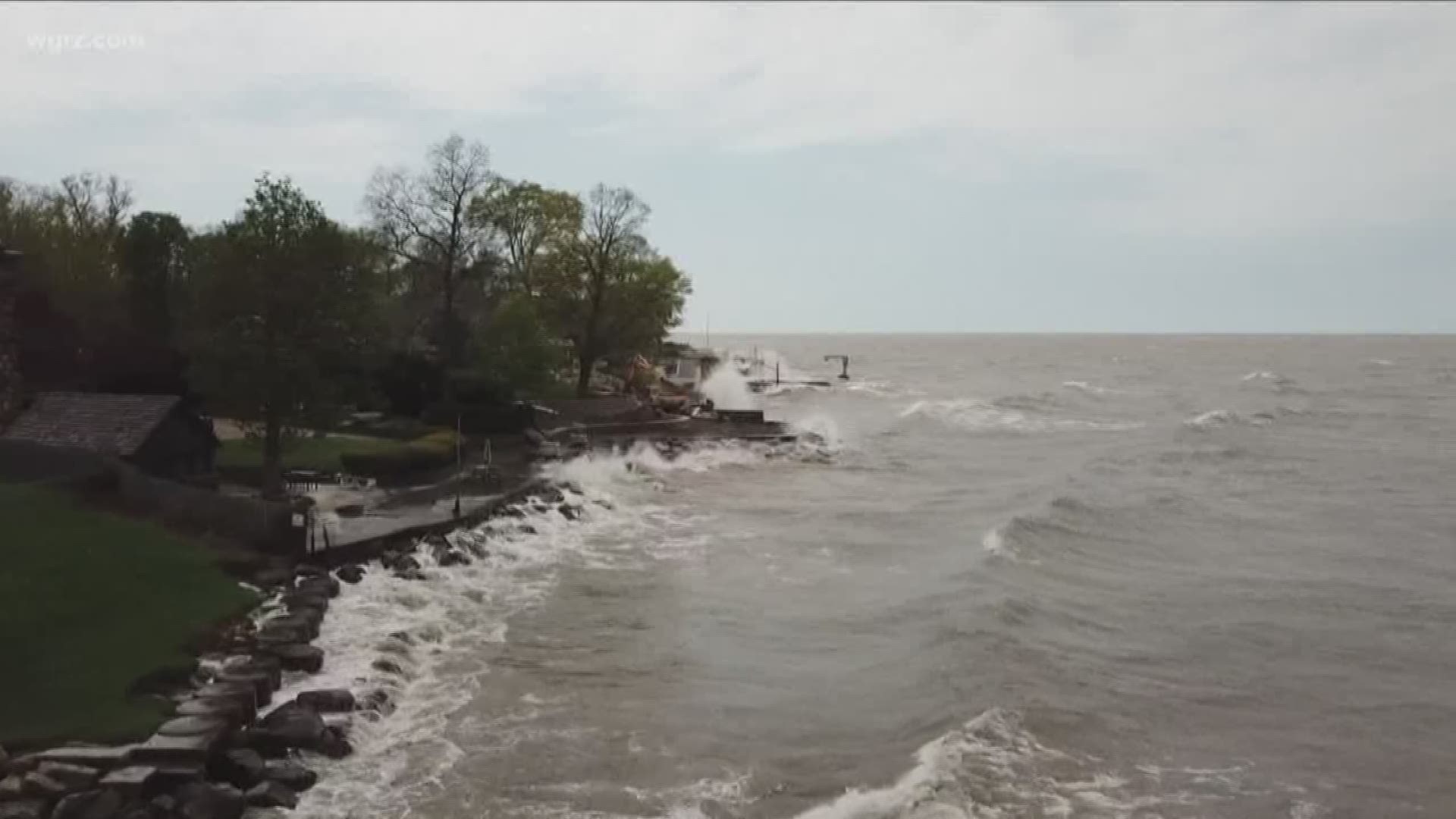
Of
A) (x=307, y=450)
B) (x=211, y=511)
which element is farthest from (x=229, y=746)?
(x=307, y=450)

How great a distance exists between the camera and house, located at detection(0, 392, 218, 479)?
2645 cm

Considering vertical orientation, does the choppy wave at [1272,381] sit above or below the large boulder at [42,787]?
above

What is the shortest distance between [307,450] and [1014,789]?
1123 inches

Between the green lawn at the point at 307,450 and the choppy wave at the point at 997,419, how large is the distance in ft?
131

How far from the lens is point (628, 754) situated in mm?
15867

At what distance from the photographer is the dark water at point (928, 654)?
591 inches

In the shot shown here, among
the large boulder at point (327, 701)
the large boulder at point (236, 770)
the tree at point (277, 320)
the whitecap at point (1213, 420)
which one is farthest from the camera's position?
the whitecap at point (1213, 420)

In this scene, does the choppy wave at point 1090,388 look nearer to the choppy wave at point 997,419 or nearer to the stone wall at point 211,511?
the choppy wave at point 997,419

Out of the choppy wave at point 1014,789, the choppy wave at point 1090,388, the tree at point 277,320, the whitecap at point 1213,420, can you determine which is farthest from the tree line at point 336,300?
the choppy wave at point 1090,388

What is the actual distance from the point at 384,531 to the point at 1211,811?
1896 cm

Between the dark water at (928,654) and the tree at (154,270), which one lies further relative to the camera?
the tree at (154,270)

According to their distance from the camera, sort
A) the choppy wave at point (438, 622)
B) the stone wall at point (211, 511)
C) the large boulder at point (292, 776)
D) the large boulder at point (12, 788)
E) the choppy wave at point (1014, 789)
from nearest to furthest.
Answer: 1. the large boulder at point (12, 788)
2. the large boulder at point (292, 776)
3. the choppy wave at point (1014, 789)
4. the choppy wave at point (438, 622)
5. the stone wall at point (211, 511)

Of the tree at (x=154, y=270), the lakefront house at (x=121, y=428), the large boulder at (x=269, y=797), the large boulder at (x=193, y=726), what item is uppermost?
the tree at (x=154, y=270)

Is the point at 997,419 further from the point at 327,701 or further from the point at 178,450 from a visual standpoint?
the point at 327,701
